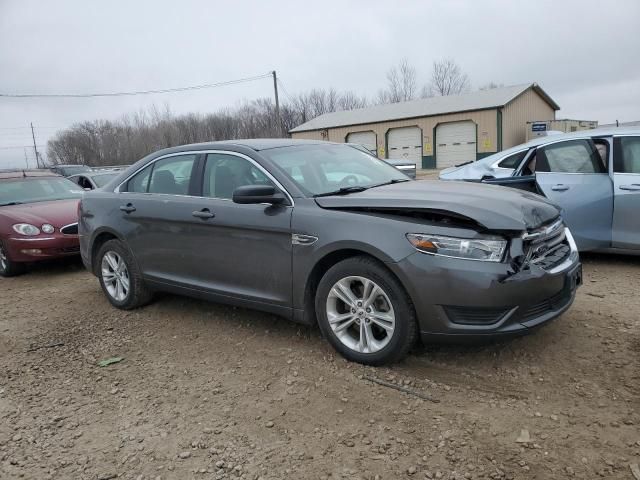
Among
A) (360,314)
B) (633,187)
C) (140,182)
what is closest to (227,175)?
(140,182)

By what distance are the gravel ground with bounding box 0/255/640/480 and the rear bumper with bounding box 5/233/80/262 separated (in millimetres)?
2499

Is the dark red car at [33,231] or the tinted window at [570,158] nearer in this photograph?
the tinted window at [570,158]

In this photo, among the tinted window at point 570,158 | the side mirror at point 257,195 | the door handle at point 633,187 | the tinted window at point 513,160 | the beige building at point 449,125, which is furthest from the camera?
the beige building at point 449,125

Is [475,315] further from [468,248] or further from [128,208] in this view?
[128,208]

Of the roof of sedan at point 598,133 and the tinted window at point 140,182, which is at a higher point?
the roof of sedan at point 598,133

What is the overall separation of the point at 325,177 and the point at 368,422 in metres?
1.98

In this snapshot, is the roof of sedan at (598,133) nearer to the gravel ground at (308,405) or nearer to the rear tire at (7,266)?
the gravel ground at (308,405)

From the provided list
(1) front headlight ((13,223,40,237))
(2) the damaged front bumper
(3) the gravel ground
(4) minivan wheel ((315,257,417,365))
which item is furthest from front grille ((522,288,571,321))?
Result: (1) front headlight ((13,223,40,237))

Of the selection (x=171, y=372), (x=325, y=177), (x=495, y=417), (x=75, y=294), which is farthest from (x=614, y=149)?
(x=75, y=294)

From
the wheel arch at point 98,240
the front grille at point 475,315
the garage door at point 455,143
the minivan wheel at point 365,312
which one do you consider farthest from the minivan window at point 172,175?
the garage door at point 455,143

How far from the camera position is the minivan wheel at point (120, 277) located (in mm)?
5016

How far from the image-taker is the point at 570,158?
5895 millimetres

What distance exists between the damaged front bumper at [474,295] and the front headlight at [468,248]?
4 cm

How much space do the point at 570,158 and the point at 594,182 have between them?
0.41 meters
